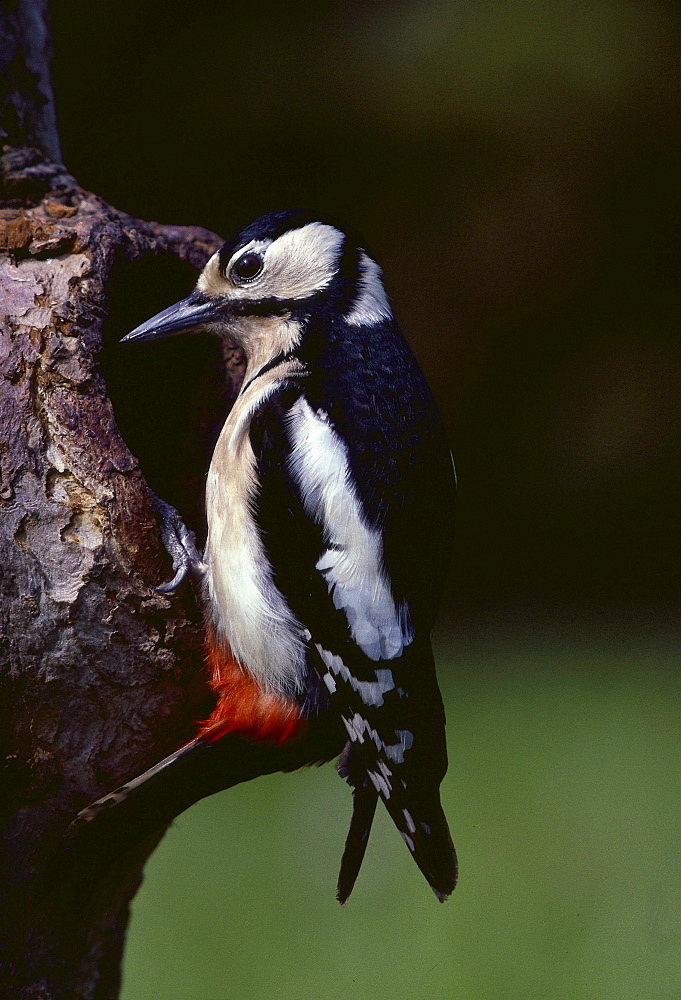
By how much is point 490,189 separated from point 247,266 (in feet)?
5.72

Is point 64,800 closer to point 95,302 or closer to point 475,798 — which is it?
point 95,302

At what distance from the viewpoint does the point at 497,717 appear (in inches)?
98.7

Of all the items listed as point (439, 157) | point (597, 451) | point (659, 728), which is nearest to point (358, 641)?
point (659, 728)

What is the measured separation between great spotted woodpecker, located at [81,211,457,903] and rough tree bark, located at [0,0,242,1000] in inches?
1.8

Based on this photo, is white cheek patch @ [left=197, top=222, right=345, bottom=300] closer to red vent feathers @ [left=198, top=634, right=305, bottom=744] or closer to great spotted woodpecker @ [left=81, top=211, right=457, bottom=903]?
great spotted woodpecker @ [left=81, top=211, right=457, bottom=903]

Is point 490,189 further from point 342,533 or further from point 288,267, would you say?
point 342,533

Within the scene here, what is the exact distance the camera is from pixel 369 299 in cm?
99

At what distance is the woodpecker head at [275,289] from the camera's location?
0.94 meters

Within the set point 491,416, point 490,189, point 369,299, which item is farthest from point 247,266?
point 491,416

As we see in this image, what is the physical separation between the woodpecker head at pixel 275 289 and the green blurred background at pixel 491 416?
491 mm

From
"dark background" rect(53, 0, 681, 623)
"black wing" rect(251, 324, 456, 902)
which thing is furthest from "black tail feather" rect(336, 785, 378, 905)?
"dark background" rect(53, 0, 681, 623)

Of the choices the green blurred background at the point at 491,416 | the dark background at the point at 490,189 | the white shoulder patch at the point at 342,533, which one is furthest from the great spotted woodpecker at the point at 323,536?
the dark background at the point at 490,189

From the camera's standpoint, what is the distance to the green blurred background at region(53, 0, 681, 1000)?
1.75 metres

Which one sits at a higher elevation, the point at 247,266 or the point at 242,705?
the point at 247,266
